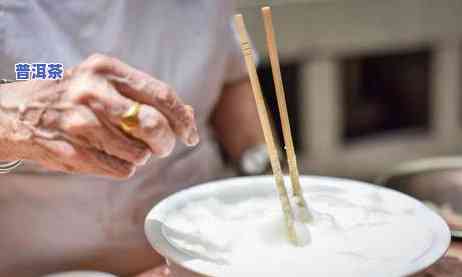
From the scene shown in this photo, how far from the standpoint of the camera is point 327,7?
10.4ft

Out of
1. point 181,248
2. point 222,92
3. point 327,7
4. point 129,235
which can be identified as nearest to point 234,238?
point 181,248

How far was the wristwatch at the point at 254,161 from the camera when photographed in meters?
1.36

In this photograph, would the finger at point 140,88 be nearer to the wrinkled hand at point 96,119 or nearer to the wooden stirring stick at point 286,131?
the wrinkled hand at point 96,119

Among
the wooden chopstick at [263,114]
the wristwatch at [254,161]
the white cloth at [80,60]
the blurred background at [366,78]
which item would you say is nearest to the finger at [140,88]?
the wooden chopstick at [263,114]

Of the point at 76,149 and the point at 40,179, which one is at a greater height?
the point at 76,149

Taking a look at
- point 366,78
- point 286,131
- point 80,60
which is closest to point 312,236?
point 286,131

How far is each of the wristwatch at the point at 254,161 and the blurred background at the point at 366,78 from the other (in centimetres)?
161

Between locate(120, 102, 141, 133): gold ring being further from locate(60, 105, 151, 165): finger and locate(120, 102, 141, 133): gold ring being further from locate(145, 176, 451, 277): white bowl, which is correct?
locate(145, 176, 451, 277): white bowl

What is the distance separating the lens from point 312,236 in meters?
0.85

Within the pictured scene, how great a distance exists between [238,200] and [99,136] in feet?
1.03

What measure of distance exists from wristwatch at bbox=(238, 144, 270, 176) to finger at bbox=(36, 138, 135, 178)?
588 mm

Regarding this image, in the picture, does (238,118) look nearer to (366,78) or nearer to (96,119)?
(96,119)

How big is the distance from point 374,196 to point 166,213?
0.32 m

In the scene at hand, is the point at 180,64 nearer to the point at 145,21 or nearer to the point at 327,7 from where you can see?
the point at 145,21
